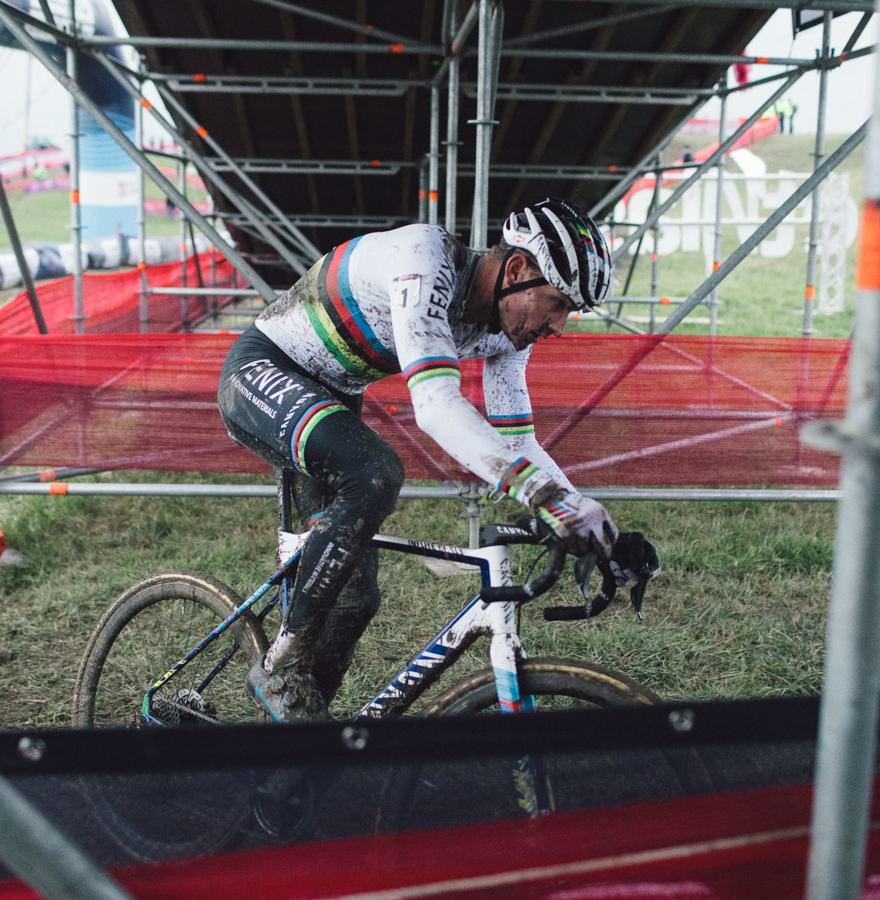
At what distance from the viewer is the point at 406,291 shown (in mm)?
2432

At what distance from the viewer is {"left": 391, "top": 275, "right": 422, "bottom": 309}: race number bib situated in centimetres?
241

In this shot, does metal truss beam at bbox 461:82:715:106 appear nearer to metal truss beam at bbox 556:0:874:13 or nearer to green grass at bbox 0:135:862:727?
metal truss beam at bbox 556:0:874:13

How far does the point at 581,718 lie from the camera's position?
137cm

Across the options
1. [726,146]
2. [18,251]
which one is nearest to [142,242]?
[18,251]

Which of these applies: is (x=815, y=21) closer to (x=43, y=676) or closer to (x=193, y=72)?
(x=193, y=72)

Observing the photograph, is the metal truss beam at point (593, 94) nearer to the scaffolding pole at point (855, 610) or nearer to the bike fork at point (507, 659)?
the bike fork at point (507, 659)

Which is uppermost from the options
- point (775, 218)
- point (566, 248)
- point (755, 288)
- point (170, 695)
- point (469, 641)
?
point (775, 218)

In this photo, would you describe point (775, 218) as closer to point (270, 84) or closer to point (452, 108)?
point (452, 108)

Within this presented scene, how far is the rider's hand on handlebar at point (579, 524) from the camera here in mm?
2057

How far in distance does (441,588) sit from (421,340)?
303 cm

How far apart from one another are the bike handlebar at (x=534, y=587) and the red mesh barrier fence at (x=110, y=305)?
5562 millimetres

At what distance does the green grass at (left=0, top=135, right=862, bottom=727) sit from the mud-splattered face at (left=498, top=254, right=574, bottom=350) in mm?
2020

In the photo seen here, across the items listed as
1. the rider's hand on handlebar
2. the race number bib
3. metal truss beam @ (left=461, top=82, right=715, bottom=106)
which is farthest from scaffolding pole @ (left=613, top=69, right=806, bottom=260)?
the rider's hand on handlebar

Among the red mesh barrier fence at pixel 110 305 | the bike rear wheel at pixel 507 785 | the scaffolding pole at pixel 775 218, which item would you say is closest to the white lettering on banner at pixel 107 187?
the red mesh barrier fence at pixel 110 305
